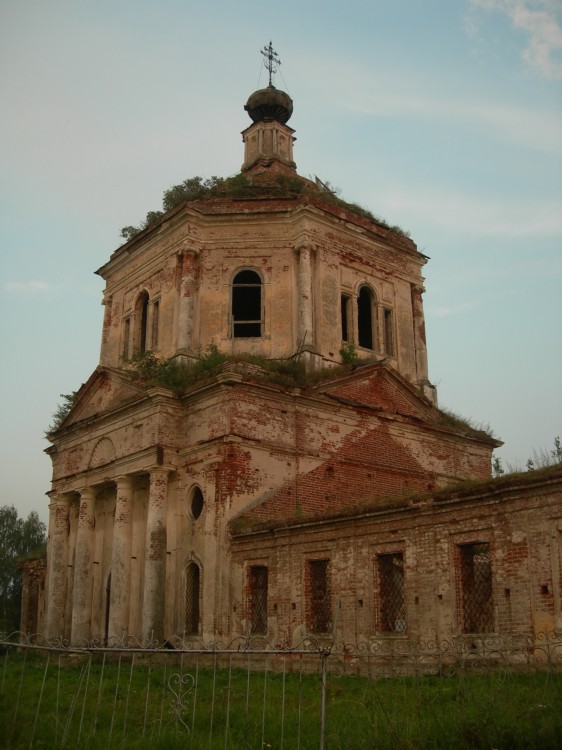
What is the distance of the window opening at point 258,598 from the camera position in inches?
676

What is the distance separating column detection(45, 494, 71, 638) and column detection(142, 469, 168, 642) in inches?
176

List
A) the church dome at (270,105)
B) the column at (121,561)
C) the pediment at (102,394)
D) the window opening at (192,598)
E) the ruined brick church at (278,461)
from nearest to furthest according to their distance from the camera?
the ruined brick church at (278,461) < the window opening at (192,598) < the column at (121,561) < the pediment at (102,394) < the church dome at (270,105)

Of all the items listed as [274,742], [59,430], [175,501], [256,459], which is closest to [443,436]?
[256,459]

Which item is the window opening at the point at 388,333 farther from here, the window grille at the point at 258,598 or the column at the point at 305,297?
the window grille at the point at 258,598

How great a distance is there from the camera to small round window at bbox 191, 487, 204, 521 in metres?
19.0

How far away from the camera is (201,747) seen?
7.67m

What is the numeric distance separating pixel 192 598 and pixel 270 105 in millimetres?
16417

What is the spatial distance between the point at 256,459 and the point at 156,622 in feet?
14.1

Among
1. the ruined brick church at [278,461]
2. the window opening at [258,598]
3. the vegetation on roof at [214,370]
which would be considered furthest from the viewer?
the vegetation on roof at [214,370]

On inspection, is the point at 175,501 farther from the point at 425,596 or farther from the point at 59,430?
the point at 425,596

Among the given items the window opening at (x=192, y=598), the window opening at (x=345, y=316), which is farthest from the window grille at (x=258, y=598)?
the window opening at (x=345, y=316)

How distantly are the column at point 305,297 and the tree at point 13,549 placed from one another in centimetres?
2468

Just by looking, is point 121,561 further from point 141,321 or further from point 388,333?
point 388,333

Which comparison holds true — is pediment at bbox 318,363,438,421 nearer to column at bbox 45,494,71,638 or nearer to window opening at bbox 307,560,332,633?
window opening at bbox 307,560,332,633
